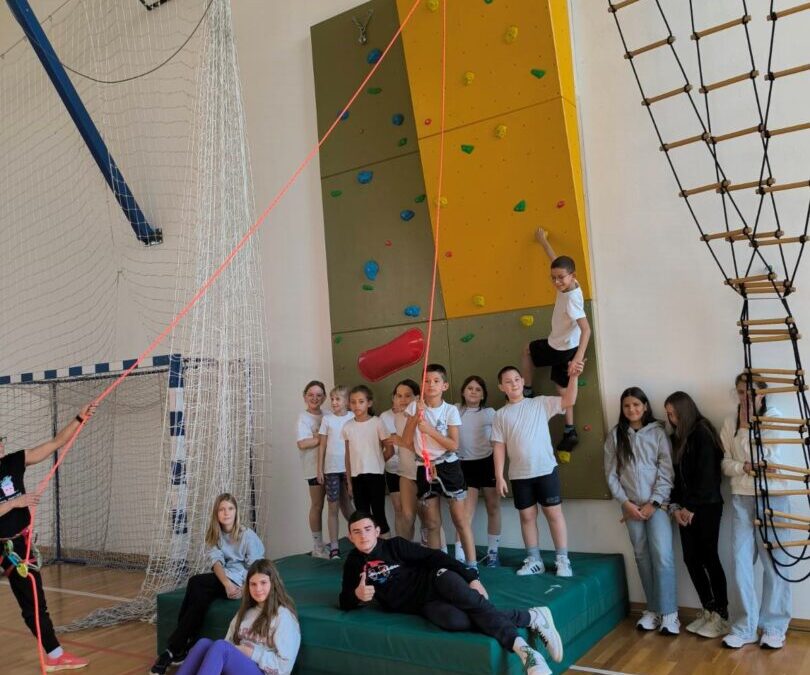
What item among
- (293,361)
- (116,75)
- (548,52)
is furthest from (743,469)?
(116,75)

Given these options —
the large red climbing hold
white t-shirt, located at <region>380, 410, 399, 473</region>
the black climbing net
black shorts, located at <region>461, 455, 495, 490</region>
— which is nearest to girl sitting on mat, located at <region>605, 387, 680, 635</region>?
Result: the black climbing net

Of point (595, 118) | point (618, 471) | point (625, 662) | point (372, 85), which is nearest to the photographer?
point (625, 662)

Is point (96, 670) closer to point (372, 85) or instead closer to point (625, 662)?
point (625, 662)

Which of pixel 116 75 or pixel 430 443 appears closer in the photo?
pixel 430 443

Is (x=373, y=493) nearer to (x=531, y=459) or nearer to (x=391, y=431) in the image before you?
(x=391, y=431)

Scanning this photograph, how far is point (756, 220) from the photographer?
3184 millimetres

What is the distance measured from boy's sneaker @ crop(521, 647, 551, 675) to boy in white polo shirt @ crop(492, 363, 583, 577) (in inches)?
33.9

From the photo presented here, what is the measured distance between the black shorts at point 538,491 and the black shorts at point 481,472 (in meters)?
0.34

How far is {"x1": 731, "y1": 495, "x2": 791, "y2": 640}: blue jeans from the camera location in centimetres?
322

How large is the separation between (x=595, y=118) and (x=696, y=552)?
2.39m

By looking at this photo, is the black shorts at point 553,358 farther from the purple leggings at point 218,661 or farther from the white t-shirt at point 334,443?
the purple leggings at point 218,661

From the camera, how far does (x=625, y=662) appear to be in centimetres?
Result: 316

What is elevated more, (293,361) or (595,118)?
(595,118)

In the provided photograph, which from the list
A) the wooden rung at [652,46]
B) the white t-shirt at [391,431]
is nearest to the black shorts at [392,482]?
the white t-shirt at [391,431]
